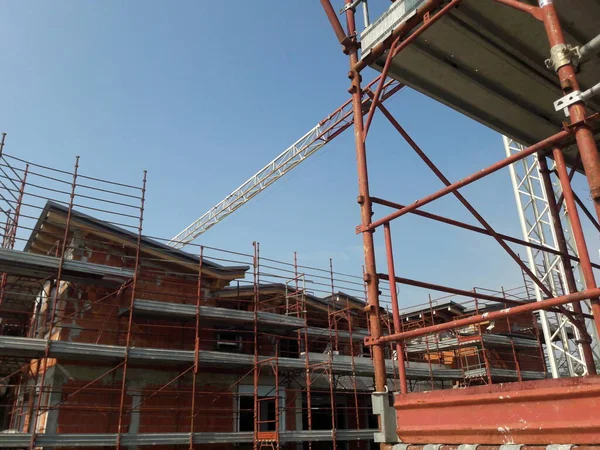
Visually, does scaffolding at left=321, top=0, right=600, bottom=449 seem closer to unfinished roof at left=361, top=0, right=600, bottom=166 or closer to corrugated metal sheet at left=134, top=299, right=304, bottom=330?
unfinished roof at left=361, top=0, right=600, bottom=166

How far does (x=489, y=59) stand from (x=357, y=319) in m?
19.8

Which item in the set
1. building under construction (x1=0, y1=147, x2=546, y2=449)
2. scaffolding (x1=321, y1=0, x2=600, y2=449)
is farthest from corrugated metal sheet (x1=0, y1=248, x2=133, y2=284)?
scaffolding (x1=321, y1=0, x2=600, y2=449)

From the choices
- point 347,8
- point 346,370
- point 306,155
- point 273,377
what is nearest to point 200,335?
point 273,377

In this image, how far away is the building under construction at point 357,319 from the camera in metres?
3.67

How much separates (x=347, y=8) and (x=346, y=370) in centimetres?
1582

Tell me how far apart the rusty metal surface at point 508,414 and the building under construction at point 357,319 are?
1 centimetres

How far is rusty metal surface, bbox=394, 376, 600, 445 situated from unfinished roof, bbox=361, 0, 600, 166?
3.58 m

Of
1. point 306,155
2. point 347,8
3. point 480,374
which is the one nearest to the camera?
point 347,8

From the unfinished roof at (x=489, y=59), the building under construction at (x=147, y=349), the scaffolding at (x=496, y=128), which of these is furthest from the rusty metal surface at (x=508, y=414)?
the building under construction at (x=147, y=349)

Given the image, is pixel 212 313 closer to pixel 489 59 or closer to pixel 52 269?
pixel 52 269

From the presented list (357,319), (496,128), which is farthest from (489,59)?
(357,319)

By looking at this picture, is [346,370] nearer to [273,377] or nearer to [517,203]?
[273,377]

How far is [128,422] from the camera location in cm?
1555

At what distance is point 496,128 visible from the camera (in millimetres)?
6395
